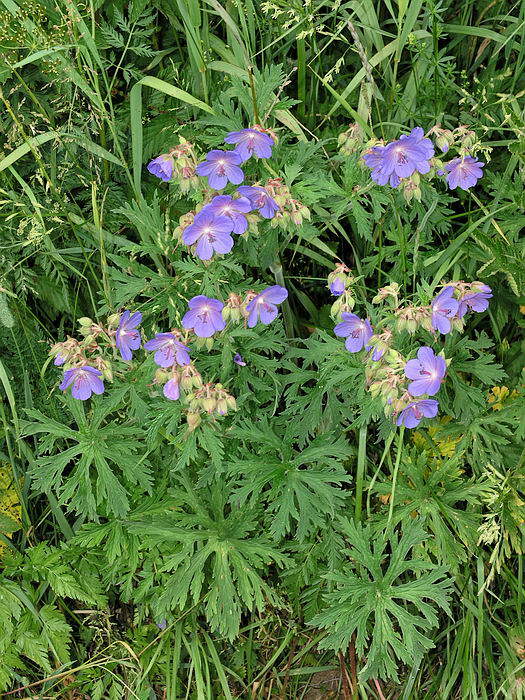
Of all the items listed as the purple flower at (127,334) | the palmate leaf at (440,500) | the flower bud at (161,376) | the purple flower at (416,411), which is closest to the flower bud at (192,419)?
the flower bud at (161,376)

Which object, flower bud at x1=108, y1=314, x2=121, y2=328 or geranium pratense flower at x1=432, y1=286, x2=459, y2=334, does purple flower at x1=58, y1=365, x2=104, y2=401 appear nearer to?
flower bud at x1=108, y1=314, x2=121, y2=328

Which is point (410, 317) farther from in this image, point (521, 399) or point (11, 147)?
point (11, 147)

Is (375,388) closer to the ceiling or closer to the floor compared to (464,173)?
closer to the floor

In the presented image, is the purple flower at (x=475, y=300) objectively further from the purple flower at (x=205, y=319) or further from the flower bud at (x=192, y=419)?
the flower bud at (x=192, y=419)

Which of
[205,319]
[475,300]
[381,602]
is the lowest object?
[381,602]

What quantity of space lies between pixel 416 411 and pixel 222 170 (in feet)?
2.40

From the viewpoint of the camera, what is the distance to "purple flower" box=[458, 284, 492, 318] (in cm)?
182

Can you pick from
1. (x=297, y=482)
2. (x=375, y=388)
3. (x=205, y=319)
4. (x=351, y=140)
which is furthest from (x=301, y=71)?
(x=297, y=482)

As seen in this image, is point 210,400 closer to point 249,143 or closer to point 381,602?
point 249,143

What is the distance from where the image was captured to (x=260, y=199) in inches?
71.5

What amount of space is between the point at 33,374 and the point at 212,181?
41.2 inches

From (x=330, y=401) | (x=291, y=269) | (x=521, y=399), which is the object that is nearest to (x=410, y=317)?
(x=330, y=401)

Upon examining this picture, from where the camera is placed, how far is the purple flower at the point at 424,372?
1729mm

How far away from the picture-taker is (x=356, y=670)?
2.27 m
